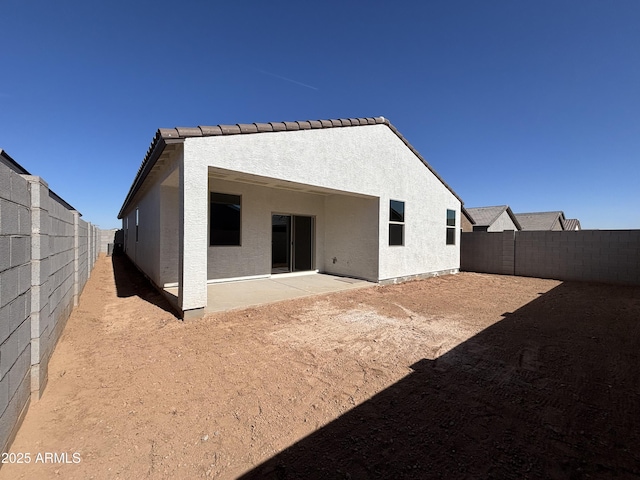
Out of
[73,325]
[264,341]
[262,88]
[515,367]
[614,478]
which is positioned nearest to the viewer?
[614,478]

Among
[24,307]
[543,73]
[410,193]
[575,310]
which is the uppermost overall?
[543,73]

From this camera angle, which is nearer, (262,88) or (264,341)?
(264,341)

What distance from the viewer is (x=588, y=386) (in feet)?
8.80

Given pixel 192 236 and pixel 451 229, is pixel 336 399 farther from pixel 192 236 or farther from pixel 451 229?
pixel 451 229

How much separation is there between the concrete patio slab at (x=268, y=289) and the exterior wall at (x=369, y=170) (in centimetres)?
160

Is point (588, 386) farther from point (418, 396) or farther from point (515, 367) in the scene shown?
point (418, 396)

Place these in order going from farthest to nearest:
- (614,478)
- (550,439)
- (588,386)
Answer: (588,386)
(550,439)
(614,478)

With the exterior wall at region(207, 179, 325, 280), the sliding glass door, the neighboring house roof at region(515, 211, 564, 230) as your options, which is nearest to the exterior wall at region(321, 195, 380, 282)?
the sliding glass door

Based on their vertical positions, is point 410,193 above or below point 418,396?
above

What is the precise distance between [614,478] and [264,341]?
3.46 meters

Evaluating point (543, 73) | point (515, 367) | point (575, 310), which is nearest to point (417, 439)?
point (515, 367)

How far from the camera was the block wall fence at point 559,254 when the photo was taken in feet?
30.0

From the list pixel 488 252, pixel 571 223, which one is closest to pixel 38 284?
pixel 488 252

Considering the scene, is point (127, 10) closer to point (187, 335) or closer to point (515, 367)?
point (187, 335)
